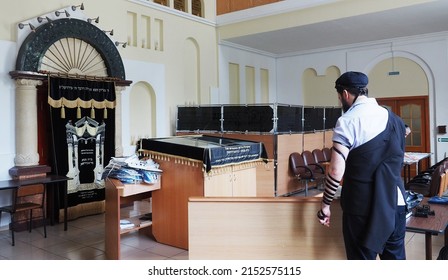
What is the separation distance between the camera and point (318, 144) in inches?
348

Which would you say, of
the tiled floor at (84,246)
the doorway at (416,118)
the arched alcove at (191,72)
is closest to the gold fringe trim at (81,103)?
the tiled floor at (84,246)

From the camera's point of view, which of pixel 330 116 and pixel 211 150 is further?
pixel 330 116

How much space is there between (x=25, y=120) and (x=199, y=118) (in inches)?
144

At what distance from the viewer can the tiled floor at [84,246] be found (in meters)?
4.27

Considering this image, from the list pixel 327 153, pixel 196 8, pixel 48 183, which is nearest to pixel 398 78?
pixel 327 153

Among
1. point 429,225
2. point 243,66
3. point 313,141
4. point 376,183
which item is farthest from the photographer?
point 243,66

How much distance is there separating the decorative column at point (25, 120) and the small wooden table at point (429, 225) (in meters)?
5.24

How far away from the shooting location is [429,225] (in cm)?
249

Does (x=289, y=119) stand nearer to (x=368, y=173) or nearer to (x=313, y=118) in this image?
(x=313, y=118)

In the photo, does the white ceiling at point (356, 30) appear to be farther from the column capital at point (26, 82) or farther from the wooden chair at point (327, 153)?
the column capital at point (26, 82)

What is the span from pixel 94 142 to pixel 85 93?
32.5 inches

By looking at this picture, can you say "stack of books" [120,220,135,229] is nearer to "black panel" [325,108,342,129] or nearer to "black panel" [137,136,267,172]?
→ "black panel" [137,136,267,172]
